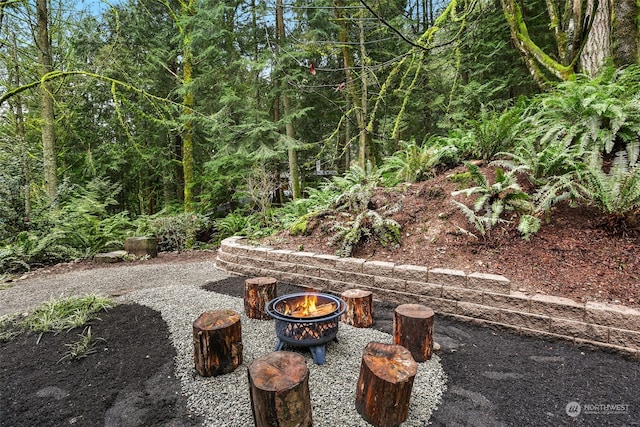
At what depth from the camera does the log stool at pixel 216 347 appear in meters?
1.93

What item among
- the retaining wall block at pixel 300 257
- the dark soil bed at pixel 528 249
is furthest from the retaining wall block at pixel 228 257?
the retaining wall block at pixel 300 257

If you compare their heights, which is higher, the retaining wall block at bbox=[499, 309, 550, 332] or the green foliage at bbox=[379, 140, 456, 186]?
the green foliage at bbox=[379, 140, 456, 186]

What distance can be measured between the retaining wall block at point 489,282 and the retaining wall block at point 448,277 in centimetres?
6

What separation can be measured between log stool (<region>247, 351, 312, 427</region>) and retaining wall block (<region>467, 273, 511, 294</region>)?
6.57ft

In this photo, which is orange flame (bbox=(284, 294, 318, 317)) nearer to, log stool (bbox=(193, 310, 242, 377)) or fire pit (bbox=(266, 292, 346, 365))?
fire pit (bbox=(266, 292, 346, 365))

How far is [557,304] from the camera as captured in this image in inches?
95.1

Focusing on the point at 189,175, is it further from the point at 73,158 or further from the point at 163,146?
the point at 73,158

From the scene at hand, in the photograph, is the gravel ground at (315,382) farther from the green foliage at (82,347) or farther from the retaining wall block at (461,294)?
the retaining wall block at (461,294)

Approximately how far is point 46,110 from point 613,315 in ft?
33.2

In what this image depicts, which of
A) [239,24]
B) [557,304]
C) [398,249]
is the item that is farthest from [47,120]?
[557,304]

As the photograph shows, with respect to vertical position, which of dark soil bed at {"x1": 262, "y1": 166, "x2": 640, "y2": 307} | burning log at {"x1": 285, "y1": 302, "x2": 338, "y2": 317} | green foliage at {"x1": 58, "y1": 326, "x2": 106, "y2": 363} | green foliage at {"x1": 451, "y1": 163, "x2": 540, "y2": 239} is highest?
green foliage at {"x1": 451, "y1": 163, "x2": 540, "y2": 239}

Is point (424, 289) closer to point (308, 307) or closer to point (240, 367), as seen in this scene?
point (308, 307)

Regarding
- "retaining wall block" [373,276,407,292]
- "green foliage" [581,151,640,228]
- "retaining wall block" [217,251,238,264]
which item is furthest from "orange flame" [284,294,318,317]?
"green foliage" [581,151,640,228]

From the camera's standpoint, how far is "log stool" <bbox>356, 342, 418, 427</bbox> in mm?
1511
